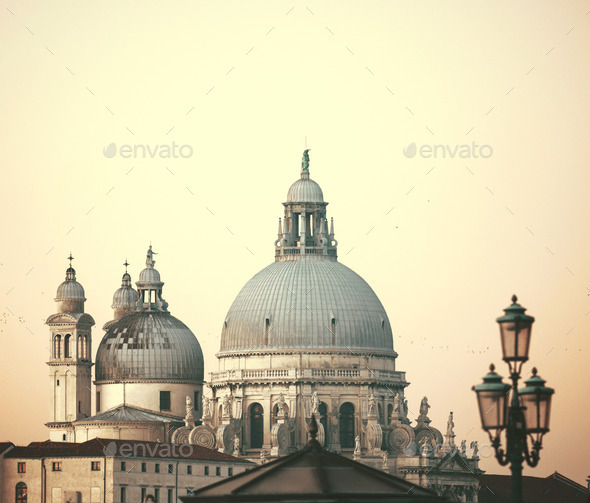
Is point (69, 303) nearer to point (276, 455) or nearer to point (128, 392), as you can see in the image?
point (128, 392)

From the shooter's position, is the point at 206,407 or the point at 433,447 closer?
the point at 206,407

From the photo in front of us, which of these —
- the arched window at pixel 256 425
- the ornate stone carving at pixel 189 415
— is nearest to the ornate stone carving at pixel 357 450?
the arched window at pixel 256 425

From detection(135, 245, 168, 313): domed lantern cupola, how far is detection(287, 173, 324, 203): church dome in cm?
1078

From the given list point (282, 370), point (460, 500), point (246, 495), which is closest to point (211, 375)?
point (282, 370)

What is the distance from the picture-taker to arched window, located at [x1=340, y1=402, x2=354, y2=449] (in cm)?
13825

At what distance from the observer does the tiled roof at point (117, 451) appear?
115125 millimetres

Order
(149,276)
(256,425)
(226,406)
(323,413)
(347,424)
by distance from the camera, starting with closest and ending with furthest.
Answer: (226,406)
(323,413)
(347,424)
(256,425)
(149,276)

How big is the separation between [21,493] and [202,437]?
22.6 metres

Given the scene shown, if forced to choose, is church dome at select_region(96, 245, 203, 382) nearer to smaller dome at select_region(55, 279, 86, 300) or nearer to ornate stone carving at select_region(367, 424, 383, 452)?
smaller dome at select_region(55, 279, 86, 300)

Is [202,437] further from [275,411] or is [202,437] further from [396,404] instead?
[396,404]

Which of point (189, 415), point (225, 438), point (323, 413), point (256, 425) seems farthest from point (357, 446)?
point (189, 415)

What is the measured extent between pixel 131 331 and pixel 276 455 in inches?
626

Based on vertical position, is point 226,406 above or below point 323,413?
above

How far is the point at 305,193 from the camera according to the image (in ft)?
464
